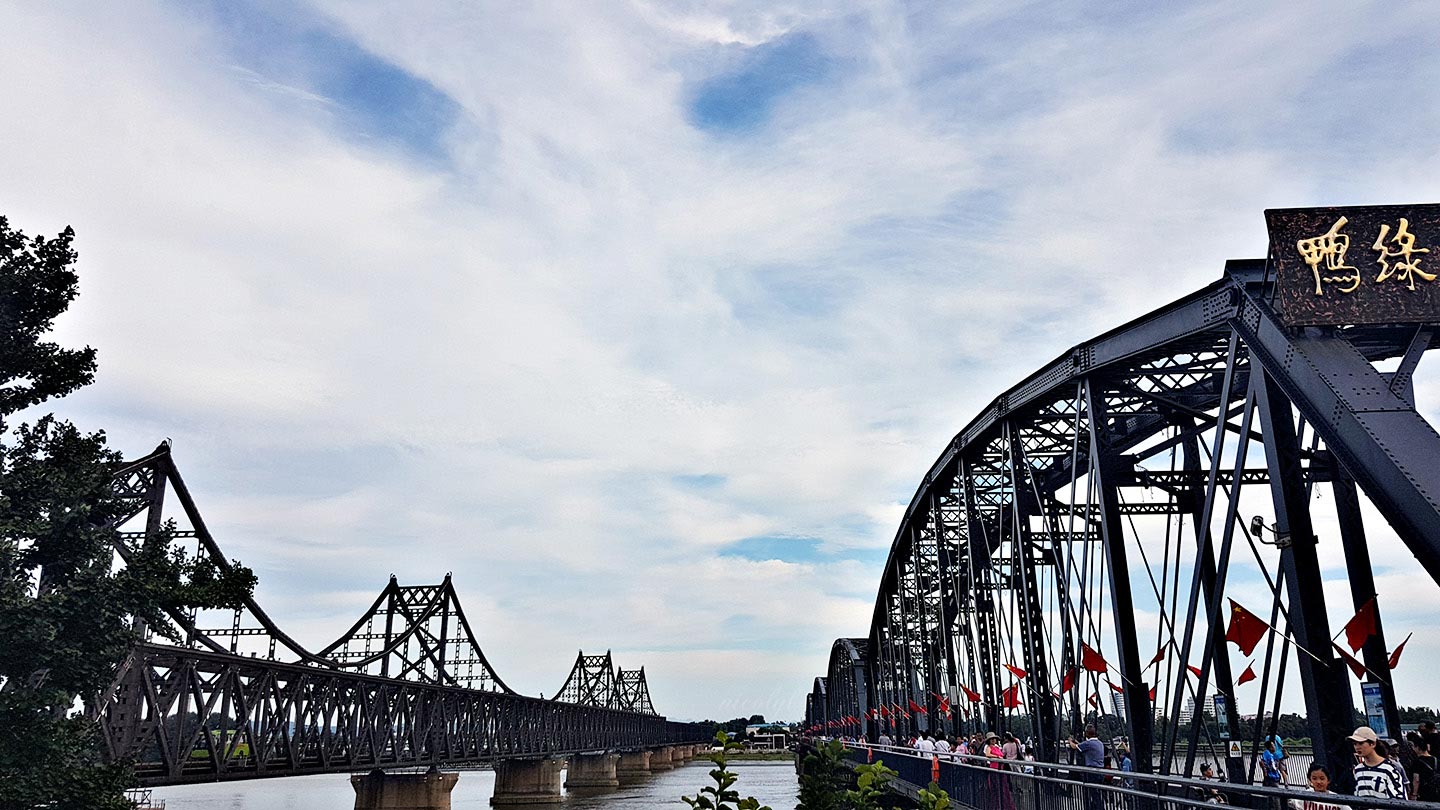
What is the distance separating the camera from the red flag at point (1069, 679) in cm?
2431

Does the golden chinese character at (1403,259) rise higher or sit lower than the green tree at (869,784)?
higher

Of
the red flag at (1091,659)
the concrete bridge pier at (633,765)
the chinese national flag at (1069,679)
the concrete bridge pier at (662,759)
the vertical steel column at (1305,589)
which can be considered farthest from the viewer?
the concrete bridge pier at (662,759)

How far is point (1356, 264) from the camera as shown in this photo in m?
13.8

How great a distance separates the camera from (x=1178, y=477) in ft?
78.0

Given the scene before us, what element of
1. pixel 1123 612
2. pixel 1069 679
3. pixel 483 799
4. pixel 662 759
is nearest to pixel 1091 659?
pixel 1123 612

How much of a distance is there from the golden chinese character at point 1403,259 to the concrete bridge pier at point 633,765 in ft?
417

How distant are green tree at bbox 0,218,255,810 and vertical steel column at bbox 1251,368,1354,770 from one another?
20.3 meters

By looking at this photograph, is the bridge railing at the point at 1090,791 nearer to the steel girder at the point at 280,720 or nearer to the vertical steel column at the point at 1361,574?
the vertical steel column at the point at 1361,574

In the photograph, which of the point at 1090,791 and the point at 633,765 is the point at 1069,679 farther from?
the point at 633,765

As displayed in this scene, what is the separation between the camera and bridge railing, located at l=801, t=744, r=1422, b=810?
8.69 metres

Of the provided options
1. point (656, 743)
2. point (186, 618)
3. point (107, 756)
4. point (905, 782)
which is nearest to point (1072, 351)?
point (905, 782)

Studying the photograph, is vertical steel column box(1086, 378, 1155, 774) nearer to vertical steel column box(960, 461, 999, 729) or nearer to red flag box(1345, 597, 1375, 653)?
red flag box(1345, 597, 1375, 653)

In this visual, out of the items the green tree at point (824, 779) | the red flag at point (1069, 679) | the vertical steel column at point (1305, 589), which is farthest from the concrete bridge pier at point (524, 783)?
the green tree at point (824, 779)

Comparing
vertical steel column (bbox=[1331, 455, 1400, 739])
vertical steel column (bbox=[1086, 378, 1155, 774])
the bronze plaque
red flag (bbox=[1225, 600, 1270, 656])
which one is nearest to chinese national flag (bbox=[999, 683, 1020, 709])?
vertical steel column (bbox=[1086, 378, 1155, 774])
